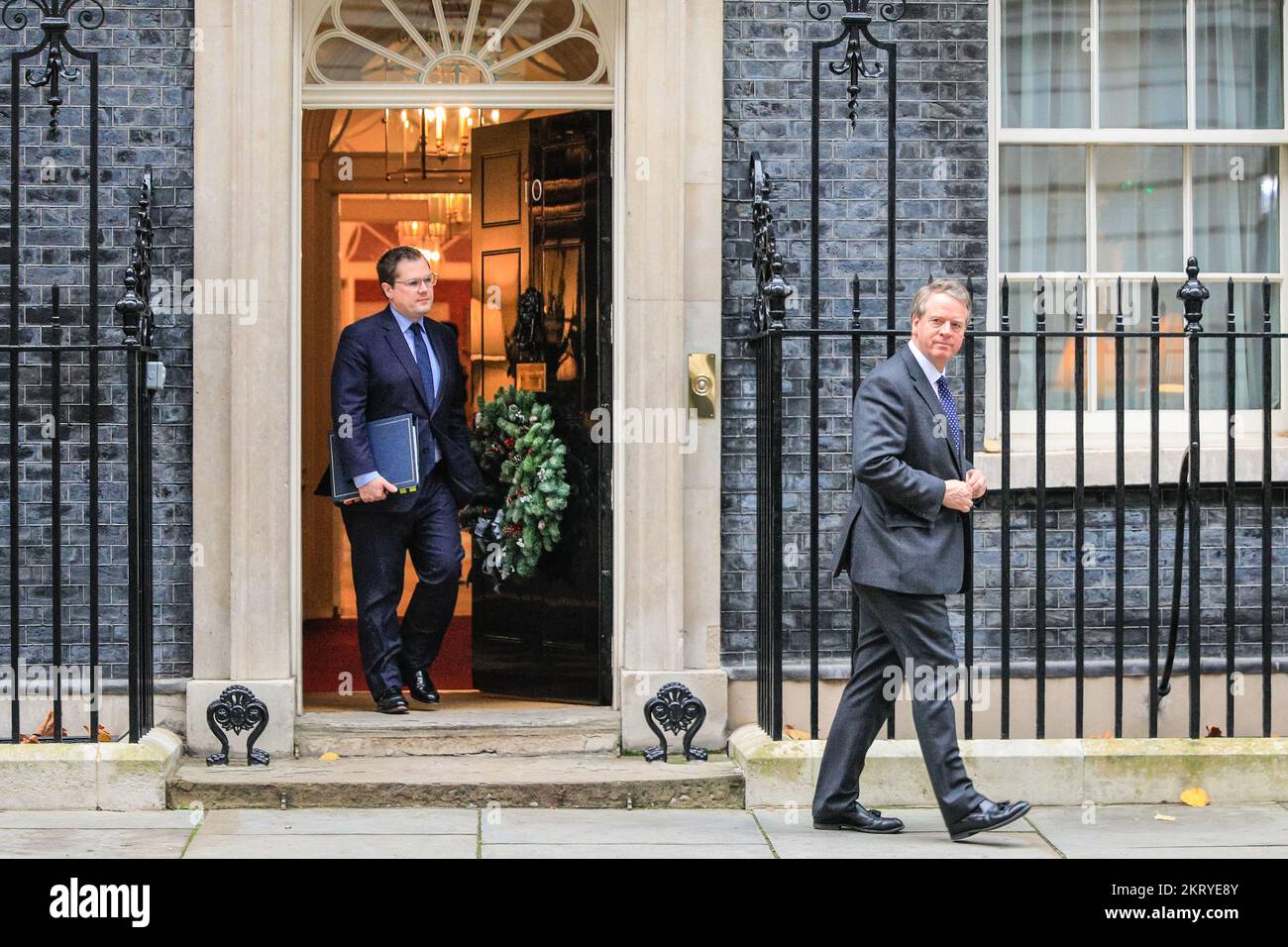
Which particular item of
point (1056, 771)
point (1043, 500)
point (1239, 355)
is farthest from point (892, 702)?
point (1239, 355)

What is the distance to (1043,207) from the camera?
327 inches

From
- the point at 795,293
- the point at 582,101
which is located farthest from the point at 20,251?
the point at 795,293

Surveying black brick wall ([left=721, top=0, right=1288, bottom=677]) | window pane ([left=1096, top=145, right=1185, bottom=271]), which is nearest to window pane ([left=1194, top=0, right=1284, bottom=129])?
window pane ([left=1096, top=145, right=1185, bottom=271])

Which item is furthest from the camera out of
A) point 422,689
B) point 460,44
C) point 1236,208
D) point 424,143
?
point 424,143

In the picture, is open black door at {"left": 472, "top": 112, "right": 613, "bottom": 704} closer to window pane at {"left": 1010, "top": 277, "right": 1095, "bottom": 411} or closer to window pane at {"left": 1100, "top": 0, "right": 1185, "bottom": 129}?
window pane at {"left": 1010, "top": 277, "right": 1095, "bottom": 411}

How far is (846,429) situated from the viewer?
791cm

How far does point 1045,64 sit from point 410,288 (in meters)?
3.08

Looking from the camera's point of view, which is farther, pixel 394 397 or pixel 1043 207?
pixel 1043 207

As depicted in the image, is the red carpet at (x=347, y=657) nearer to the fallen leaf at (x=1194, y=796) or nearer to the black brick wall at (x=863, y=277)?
the black brick wall at (x=863, y=277)

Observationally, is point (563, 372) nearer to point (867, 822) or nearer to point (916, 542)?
point (916, 542)

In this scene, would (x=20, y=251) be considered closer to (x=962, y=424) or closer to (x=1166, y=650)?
(x=962, y=424)

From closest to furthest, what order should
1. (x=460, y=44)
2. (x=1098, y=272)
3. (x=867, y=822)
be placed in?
(x=867, y=822) < (x=460, y=44) < (x=1098, y=272)

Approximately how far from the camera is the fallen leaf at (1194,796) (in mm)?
7012

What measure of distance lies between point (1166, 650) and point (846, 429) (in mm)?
1769
